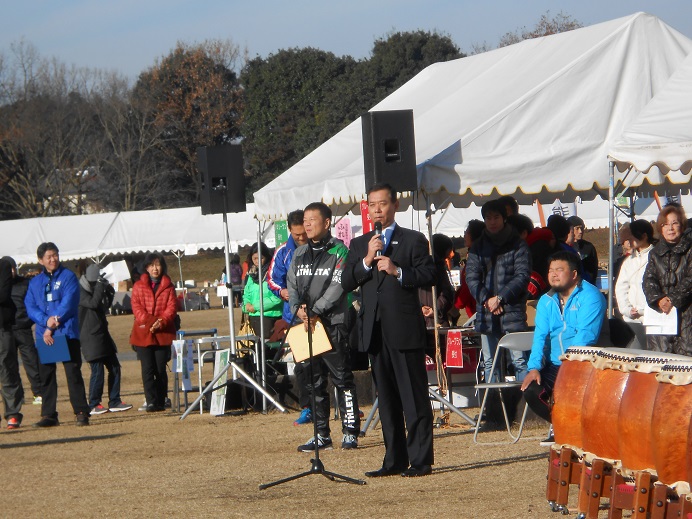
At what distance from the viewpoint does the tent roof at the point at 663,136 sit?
8.73m

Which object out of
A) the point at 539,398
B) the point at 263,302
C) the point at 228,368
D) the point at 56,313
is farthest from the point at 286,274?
the point at 539,398

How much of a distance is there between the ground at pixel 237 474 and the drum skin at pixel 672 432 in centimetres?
147

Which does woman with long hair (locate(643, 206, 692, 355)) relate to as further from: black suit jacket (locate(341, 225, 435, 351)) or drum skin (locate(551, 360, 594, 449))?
drum skin (locate(551, 360, 594, 449))

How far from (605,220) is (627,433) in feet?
80.5

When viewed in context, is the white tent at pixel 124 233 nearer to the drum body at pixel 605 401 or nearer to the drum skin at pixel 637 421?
the drum body at pixel 605 401

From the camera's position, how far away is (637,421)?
539cm

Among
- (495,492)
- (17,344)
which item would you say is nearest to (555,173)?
(495,492)

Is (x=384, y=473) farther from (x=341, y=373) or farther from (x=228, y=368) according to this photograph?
(x=228, y=368)

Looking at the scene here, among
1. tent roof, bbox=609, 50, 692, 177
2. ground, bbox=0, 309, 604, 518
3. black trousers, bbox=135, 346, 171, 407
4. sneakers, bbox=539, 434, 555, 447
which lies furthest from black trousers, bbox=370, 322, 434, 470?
black trousers, bbox=135, 346, 171, 407

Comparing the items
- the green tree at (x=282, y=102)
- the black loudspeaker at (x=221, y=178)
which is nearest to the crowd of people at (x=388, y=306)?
the black loudspeaker at (x=221, y=178)

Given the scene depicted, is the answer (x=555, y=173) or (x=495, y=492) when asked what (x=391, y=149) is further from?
(x=495, y=492)

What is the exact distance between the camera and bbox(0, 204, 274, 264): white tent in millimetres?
39656

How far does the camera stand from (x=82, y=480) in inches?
359

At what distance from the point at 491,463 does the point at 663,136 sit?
2.80 m
